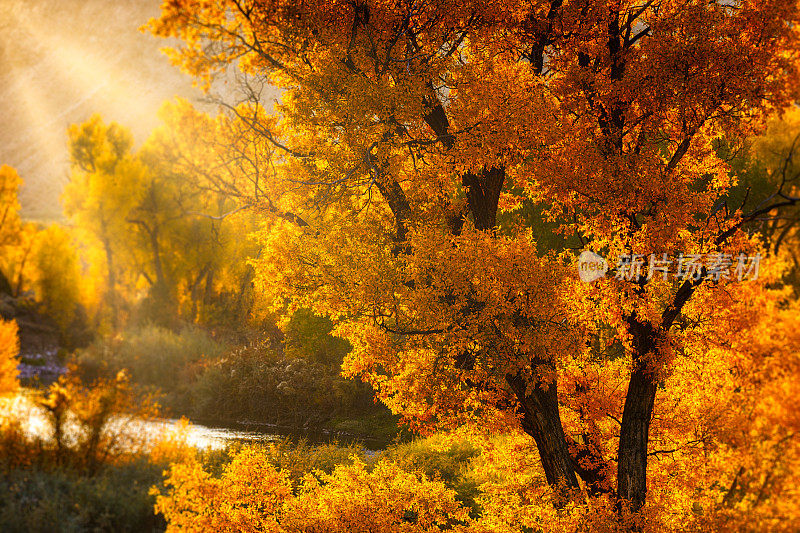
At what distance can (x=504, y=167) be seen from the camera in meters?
8.20

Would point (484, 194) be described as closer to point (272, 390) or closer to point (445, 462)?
point (445, 462)

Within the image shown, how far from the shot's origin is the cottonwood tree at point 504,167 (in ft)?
21.7

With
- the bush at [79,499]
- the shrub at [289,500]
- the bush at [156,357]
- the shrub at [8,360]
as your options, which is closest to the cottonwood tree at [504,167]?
the shrub at [289,500]

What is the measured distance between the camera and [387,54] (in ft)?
23.7

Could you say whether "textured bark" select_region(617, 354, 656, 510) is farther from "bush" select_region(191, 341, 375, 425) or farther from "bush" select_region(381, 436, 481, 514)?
"bush" select_region(191, 341, 375, 425)

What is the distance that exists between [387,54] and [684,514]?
26.3ft

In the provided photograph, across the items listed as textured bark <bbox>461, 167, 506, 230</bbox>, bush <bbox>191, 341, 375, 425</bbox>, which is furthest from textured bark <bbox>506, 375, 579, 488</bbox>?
bush <bbox>191, 341, 375, 425</bbox>

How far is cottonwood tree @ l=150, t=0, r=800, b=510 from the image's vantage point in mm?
6621

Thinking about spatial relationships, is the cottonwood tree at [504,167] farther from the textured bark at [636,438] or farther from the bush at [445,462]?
the bush at [445,462]

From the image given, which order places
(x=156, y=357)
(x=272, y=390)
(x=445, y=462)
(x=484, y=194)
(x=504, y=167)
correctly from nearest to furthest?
(x=504, y=167) → (x=484, y=194) → (x=156, y=357) → (x=445, y=462) → (x=272, y=390)

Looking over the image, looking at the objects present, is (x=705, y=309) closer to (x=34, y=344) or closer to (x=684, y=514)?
(x=684, y=514)

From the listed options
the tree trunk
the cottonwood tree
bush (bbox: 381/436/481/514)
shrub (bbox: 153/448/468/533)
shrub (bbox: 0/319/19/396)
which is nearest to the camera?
shrub (bbox: 0/319/19/396)

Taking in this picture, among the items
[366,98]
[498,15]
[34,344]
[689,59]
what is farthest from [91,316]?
[689,59]

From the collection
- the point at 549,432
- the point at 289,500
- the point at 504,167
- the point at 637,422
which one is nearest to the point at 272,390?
the point at 289,500
